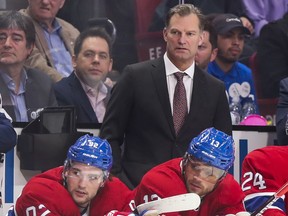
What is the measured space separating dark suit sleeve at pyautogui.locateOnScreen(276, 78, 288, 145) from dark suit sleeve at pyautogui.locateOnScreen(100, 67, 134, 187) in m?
0.83

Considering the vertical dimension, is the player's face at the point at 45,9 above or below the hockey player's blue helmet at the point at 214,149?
above

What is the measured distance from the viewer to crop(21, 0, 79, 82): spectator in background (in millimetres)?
6711

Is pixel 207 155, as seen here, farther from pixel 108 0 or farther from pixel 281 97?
pixel 108 0

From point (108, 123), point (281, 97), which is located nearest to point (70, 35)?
point (108, 123)

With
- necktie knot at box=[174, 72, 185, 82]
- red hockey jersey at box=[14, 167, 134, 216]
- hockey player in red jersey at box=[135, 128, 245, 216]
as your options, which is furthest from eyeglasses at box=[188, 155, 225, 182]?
necktie knot at box=[174, 72, 185, 82]

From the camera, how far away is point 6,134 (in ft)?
20.1

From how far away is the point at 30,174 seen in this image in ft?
21.8

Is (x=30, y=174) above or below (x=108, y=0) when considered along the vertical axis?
below

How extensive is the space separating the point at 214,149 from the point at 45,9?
1.84 meters

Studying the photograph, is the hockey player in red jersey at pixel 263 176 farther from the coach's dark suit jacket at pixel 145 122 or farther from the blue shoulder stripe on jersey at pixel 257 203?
the coach's dark suit jacket at pixel 145 122

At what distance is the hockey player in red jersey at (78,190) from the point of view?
534 cm

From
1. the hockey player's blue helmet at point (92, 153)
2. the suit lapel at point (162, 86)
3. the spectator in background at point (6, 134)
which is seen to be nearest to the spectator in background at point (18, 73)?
the spectator in background at point (6, 134)

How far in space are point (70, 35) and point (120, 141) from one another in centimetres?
84

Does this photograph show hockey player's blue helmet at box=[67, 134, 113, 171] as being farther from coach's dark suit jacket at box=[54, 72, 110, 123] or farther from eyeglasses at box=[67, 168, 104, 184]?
coach's dark suit jacket at box=[54, 72, 110, 123]
